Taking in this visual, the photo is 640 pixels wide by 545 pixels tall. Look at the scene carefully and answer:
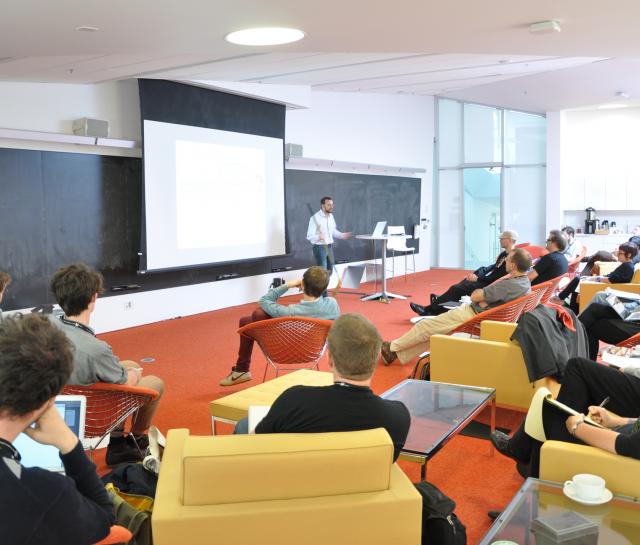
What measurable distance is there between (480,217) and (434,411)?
40.5 feet

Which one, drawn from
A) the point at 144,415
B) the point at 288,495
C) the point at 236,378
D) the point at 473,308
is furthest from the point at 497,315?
the point at 288,495

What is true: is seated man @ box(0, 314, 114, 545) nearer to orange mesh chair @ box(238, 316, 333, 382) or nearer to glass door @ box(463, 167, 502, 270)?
orange mesh chair @ box(238, 316, 333, 382)

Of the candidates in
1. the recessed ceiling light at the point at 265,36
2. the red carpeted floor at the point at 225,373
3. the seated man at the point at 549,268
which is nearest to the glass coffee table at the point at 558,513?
the red carpeted floor at the point at 225,373

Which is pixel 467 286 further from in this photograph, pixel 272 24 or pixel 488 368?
pixel 272 24

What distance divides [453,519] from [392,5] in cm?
267

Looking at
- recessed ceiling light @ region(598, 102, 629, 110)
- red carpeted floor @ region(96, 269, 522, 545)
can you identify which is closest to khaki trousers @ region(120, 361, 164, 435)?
red carpeted floor @ region(96, 269, 522, 545)

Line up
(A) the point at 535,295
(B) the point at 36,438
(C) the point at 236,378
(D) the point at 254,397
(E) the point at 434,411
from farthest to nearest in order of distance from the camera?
1. (A) the point at 535,295
2. (C) the point at 236,378
3. (D) the point at 254,397
4. (E) the point at 434,411
5. (B) the point at 36,438

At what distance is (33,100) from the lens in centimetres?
685

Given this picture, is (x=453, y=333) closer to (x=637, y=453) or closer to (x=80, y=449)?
(x=637, y=453)

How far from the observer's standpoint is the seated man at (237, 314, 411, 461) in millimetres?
2223

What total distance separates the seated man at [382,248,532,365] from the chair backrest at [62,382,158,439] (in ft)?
9.29

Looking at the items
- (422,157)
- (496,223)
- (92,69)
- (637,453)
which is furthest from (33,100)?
(496,223)

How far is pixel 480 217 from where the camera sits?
15398mm

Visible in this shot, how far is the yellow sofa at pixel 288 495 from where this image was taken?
6.32ft
